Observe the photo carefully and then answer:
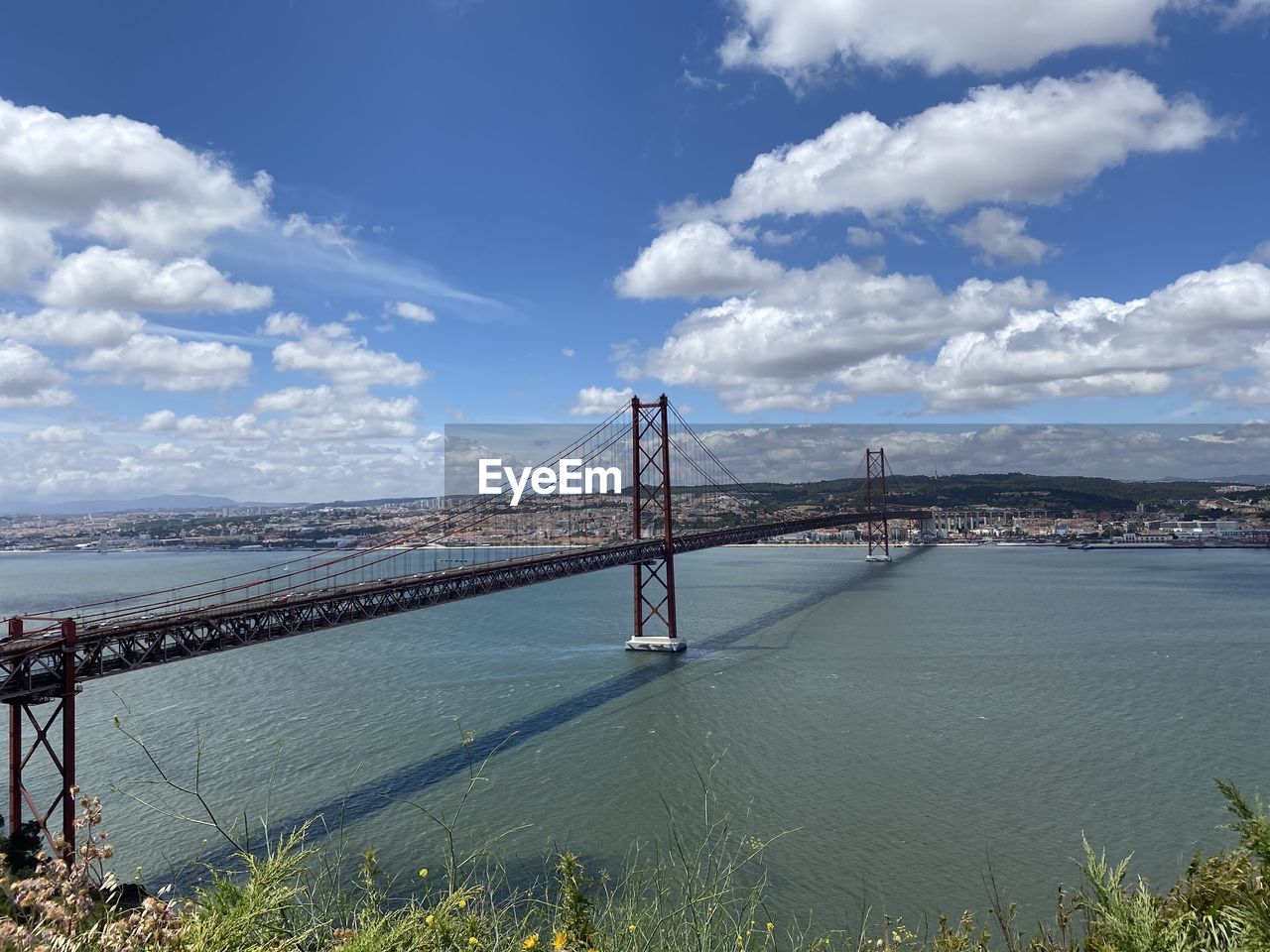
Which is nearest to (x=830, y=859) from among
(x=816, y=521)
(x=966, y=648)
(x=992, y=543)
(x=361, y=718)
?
(x=361, y=718)

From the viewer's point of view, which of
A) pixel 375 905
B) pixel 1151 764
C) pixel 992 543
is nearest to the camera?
pixel 375 905

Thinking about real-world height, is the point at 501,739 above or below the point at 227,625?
below

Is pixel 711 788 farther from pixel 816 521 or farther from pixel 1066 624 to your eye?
pixel 816 521

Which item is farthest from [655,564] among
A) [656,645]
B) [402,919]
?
[402,919]

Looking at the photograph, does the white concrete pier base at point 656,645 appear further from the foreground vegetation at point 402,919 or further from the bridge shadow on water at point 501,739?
the foreground vegetation at point 402,919

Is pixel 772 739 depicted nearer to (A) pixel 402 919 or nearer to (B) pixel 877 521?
(A) pixel 402 919

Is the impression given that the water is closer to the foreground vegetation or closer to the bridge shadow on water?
the bridge shadow on water

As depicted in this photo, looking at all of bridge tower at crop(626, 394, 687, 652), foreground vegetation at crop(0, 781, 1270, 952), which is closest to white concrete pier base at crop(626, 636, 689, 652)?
bridge tower at crop(626, 394, 687, 652)

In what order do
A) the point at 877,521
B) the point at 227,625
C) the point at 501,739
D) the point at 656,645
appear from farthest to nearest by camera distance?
the point at 877,521
the point at 656,645
the point at 501,739
the point at 227,625
